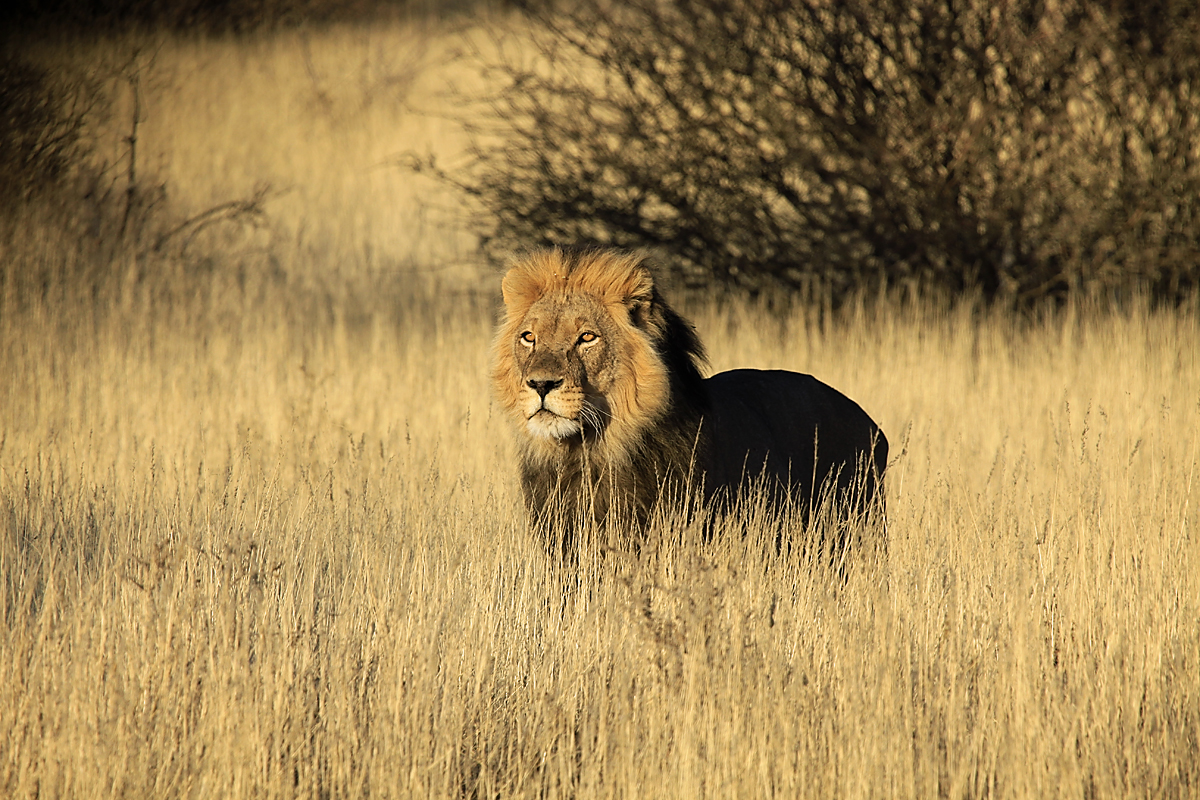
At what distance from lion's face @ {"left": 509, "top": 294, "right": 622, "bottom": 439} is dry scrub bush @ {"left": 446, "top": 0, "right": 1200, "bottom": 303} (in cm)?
627

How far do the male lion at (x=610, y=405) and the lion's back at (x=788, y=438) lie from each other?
0.5 inches

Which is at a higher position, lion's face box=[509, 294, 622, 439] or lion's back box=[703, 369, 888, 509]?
lion's face box=[509, 294, 622, 439]

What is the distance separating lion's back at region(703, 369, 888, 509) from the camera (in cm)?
509

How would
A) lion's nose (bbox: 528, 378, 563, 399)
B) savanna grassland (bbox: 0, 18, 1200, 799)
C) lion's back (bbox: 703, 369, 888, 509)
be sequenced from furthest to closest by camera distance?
1. lion's back (bbox: 703, 369, 888, 509)
2. lion's nose (bbox: 528, 378, 563, 399)
3. savanna grassland (bbox: 0, 18, 1200, 799)

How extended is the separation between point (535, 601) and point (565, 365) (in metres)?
0.92

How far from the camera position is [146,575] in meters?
4.52

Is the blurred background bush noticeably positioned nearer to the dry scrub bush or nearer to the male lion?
the dry scrub bush

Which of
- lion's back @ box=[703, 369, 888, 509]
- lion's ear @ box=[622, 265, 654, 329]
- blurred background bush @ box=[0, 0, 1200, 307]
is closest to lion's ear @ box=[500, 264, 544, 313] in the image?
lion's ear @ box=[622, 265, 654, 329]

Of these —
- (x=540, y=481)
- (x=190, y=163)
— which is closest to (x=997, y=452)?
(x=540, y=481)

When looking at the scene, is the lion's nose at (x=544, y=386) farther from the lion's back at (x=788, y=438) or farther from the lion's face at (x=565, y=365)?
the lion's back at (x=788, y=438)

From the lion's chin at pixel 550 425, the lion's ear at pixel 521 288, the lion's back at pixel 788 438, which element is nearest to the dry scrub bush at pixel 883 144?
the lion's back at pixel 788 438

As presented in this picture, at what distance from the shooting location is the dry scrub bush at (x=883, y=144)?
33.6ft

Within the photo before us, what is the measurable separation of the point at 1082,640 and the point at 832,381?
15.6ft

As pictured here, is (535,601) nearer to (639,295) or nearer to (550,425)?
(550,425)
